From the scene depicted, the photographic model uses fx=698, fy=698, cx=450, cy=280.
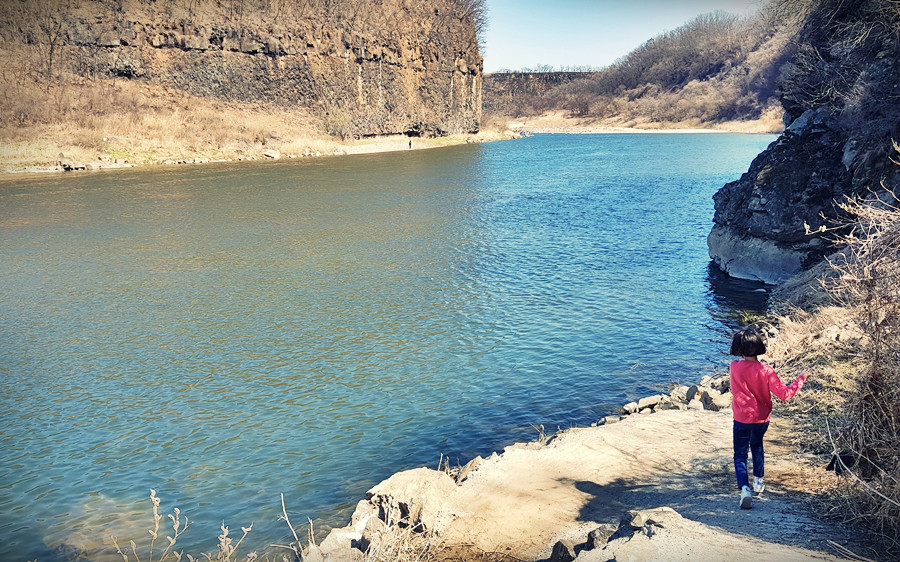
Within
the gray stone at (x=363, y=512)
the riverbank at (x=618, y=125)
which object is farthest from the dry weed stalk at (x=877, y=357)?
the riverbank at (x=618, y=125)

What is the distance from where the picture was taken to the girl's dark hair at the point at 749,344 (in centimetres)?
656

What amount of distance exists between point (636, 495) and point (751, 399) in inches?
65.3

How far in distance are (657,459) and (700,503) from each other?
1.52 metres

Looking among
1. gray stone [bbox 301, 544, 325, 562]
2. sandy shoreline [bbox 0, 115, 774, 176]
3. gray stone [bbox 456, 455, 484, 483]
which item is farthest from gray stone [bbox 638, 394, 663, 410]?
sandy shoreline [bbox 0, 115, 774, 176]

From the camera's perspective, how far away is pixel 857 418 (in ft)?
20.8

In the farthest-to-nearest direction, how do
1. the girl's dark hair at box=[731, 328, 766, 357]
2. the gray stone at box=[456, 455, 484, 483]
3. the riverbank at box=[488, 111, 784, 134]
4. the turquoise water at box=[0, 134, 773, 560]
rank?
the riverbank at box=[488, 111, 784, 134] → the turquoise water at box=[0, 134, 773, 560] → the gray stone at box=[456, 455, 484, 483] → the girl's dark hair at box=[731, 328, 766, 357]

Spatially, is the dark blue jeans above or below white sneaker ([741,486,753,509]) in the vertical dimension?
above

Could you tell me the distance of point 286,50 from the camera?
67.9m

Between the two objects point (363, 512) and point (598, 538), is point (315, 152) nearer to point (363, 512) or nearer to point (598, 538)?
point (363, 512)

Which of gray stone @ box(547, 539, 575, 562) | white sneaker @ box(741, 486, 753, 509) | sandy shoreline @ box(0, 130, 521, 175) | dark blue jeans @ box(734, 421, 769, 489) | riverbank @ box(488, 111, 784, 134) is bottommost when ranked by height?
gray stone @ box(547, 539, 575, 562)

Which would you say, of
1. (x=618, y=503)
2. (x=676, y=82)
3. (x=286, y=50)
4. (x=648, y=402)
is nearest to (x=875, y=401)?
(x=618, y=503)

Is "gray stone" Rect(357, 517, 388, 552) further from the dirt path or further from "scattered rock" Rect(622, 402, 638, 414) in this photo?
"scattered rock" Rect(622, 402, 638, 414)

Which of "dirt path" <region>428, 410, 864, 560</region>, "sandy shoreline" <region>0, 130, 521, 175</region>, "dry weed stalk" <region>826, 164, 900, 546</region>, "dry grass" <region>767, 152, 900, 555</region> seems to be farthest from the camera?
"sandy shoreline" <region>0, 130, 521, 175</region>

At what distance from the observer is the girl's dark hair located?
21.5 feet
